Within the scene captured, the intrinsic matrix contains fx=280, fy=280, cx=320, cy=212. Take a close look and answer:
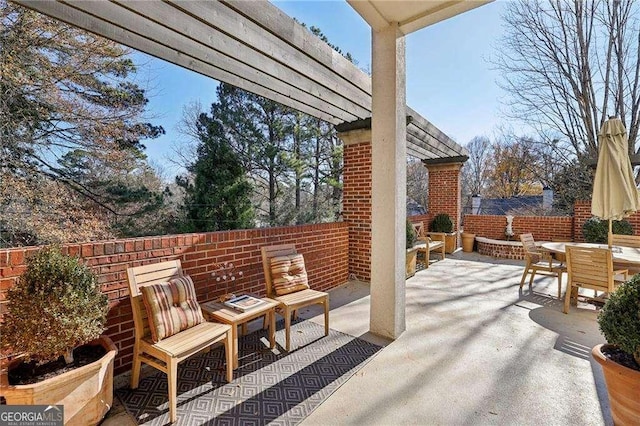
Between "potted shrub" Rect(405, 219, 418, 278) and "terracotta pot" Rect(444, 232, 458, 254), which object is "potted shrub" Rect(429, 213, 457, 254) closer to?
"terracotta pot" Rect(444, 232, 458, 254)

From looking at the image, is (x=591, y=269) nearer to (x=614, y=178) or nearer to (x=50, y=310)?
(x=614, y=178)

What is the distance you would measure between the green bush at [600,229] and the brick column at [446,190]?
295 centimetres

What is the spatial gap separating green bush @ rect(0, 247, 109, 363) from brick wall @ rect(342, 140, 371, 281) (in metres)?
4.05

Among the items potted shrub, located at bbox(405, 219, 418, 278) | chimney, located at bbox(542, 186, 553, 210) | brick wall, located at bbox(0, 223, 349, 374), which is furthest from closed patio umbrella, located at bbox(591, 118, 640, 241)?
chimney, located at bbox(542, 186, 553, 210)

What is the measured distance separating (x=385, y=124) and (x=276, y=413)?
2886 mm

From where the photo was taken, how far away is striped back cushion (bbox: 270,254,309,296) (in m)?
3.12

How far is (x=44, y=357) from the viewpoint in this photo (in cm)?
175

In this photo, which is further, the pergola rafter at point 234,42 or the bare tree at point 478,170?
the bare tree at point 478,170

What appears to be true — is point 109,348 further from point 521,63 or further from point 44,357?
point 521,63

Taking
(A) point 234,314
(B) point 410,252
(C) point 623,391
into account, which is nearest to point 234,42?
(A) point 234,314

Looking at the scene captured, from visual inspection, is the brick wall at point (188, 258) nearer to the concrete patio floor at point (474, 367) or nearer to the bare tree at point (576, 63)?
the concrete patio floor at point (474, 367)

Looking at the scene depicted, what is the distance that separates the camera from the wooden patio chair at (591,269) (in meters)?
3.49

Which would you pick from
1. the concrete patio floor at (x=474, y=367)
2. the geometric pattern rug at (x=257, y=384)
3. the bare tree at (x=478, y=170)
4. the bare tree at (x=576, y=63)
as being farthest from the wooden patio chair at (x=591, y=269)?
the bare tree at (x=478, y=170)

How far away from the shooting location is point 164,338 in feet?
7.00
